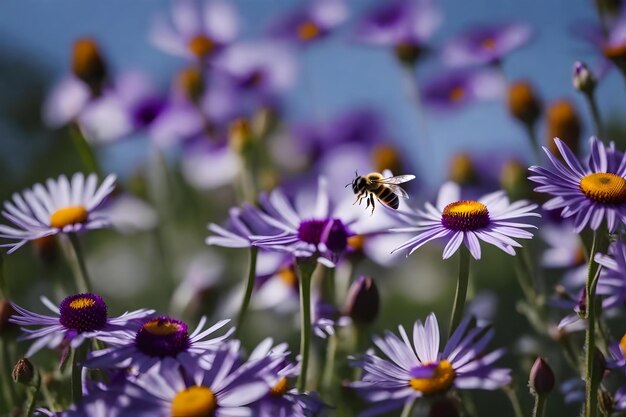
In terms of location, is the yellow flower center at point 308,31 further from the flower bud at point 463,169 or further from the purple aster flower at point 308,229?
the purple aster flower at point 308,229

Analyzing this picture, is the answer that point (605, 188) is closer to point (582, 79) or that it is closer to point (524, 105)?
point (582, 79)

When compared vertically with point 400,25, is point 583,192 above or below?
below

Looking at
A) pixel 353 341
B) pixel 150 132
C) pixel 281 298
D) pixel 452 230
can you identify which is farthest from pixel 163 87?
pixel 452 230

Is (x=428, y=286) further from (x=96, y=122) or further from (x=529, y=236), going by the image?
(x=529, y=236)

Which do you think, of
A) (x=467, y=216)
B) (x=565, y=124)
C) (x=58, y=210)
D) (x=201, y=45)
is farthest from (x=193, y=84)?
(x=467, y=216)

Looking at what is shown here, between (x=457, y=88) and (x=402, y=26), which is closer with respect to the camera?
(x=402, y=26)

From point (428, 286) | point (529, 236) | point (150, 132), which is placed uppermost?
point (150, 132)

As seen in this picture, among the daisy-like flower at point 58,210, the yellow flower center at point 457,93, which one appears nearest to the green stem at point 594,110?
the daisy-like flower at point 58,210
